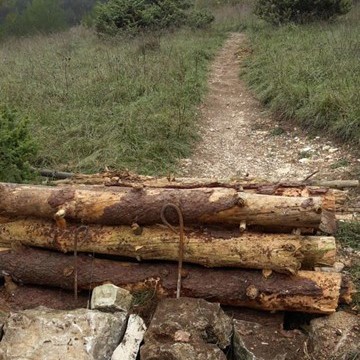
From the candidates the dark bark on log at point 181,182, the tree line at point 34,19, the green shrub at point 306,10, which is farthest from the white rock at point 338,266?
the tree line at point 34,19

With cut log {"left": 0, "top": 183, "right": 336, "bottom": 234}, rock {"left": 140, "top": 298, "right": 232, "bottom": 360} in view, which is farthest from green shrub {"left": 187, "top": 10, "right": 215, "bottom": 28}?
rock {"left": 140, "top": 298, "right": 232, "bottom": 360}

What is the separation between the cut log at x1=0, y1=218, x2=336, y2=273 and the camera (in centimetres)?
348

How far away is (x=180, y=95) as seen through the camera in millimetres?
8977

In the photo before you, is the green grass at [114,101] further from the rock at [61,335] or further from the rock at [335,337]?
the rock at [335,337]

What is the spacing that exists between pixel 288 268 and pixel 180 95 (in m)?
6.02

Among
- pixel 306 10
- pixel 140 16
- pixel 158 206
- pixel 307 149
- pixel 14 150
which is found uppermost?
pixel 158 206

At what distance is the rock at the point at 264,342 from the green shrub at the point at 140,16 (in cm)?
1370

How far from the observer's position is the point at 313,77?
28.3ft

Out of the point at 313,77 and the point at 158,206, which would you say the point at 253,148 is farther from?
the point at 158,206

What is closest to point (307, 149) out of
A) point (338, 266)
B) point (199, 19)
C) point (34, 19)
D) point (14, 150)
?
point (338, 266)

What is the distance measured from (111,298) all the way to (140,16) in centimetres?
1421

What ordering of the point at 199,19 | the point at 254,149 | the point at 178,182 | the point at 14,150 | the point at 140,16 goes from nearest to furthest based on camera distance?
1. the point at 178,182
2. the point at 14,150
3. the point at 254,149
4. the point at 140,16
5. the point at 199,19

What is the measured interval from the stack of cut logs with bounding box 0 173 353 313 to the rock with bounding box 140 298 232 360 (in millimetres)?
267

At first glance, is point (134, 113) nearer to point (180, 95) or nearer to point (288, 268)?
point (180, 95)
